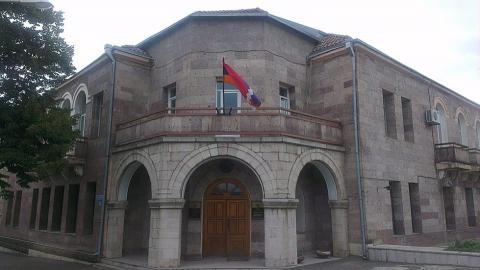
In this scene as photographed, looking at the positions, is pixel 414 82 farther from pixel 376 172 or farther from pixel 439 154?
pixel 376 172

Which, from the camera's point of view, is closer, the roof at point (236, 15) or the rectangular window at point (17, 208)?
the roof at point (236, 15)

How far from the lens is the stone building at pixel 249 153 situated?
12.2 m

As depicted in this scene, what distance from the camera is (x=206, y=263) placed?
12406 millimetres

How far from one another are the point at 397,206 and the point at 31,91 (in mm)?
13730

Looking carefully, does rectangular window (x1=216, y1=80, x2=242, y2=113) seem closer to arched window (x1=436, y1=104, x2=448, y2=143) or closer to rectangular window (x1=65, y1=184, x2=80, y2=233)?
rectangular window (x1=65, y1=184, x2=80, y2=233)

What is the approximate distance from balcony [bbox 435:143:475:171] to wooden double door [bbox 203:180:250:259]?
33.4 ft

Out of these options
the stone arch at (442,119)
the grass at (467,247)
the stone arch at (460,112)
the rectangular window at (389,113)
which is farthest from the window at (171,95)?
the stone arch at (460,112)

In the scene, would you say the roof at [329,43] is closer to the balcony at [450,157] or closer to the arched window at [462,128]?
the balcony at [450,157]

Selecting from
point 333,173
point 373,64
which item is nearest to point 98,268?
point 333,173

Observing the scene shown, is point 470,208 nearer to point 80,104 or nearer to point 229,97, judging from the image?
point 229,97

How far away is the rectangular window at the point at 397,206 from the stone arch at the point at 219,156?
639cm

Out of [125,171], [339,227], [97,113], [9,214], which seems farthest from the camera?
[9,214]

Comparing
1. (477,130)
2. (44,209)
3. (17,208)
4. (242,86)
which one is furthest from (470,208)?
(17,208)

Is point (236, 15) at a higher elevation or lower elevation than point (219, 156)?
higher
